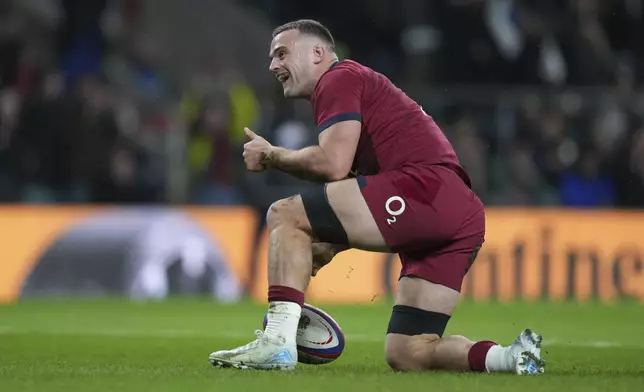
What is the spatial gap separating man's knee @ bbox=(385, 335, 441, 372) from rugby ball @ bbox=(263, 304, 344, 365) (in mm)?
317

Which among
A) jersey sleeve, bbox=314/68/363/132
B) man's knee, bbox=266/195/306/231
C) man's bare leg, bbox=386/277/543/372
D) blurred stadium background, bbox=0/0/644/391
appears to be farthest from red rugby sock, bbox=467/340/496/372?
blurred stadium background, bbox=0/0/644/391

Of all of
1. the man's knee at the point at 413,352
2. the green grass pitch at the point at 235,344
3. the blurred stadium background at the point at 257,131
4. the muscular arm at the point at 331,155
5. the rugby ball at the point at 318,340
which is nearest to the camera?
the green grass pitch at the point at 235,344

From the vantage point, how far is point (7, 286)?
52.2 feet

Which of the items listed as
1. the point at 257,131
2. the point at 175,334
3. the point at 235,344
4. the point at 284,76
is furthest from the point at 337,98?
the point at 257,131

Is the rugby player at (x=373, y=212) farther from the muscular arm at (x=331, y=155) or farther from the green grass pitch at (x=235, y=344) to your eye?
the green grass pitch at (x=235, y=344)

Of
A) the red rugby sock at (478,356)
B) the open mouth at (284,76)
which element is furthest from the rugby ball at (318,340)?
the open mouth at (284,76)

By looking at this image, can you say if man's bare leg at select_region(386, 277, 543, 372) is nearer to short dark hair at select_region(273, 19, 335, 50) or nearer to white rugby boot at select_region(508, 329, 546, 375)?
white rugby boot at select_region(508, 329, 546, 375)

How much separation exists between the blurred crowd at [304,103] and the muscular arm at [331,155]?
1031 centimetres

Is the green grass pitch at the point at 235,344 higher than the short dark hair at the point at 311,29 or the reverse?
the reverse

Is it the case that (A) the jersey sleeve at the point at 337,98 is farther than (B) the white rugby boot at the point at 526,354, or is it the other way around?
(A) the jersey sleeve at the point at 337,98

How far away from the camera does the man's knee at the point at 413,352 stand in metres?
7.03

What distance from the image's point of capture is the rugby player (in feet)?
22.2

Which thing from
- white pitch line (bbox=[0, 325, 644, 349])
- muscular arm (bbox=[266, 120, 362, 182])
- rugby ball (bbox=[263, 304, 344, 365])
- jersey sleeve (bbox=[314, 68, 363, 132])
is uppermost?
jersey sleeve (bbox=[314, 68, 363, 132])

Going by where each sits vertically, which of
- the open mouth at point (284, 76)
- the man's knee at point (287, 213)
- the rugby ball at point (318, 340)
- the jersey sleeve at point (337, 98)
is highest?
the open mouth at point (284, 76)
